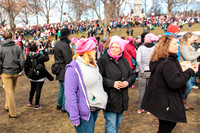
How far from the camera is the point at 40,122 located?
4105 mm

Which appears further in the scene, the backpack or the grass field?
the backpack

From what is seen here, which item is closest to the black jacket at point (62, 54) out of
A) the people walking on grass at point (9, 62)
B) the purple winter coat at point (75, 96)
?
the people walking on grass at point (9, 62)

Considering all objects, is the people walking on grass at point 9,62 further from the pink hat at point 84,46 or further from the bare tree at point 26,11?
the bare tree at point 26,11

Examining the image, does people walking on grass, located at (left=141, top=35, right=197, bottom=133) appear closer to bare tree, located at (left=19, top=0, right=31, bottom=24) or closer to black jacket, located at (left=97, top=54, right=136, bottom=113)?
black jacket, located at (left=97, top=54, right=136, bottom=113)

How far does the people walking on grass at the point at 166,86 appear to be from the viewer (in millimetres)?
2281

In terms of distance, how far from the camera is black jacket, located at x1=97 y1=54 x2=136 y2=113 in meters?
2.67

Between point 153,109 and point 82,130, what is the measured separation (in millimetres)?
990

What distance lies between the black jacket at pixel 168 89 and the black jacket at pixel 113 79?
481 millimetres

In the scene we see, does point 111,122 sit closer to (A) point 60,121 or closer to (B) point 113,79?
(B) point 113,79

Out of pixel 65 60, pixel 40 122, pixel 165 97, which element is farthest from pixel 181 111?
pixel 40 122

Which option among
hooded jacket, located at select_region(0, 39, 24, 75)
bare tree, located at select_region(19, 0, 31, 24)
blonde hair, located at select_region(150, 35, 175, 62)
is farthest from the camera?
bare tree, located at select_region(19, 0, 31, 24)

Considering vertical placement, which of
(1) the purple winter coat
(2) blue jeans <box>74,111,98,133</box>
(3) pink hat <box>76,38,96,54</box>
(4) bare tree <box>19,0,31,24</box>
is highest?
(4) bare tree <box>19,0,31,24</box>

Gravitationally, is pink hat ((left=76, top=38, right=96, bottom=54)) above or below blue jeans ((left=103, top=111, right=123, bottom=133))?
above

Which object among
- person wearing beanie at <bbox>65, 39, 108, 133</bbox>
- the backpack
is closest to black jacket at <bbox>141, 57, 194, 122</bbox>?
person wearing beanie at <bbox>65, 39, 108, 133</bbox>
